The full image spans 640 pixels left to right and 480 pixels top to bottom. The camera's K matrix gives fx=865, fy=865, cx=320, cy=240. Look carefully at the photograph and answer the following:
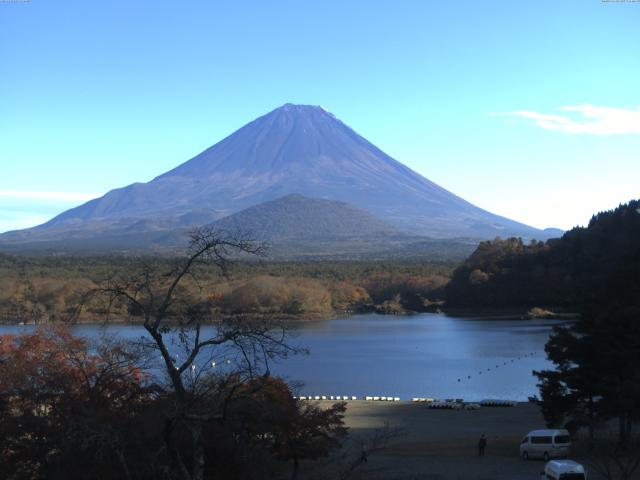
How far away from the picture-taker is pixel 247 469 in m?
7.22

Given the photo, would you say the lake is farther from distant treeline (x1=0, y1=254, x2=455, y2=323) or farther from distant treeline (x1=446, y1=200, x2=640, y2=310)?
distant treeline (x1=446, y1=200, x2=640, y2=310)

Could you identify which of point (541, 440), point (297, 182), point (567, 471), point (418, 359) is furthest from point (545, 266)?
point (297, 182)

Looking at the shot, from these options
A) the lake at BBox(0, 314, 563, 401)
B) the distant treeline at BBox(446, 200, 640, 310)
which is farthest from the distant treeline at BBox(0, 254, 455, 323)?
the lake at BBox(0, 314, 563, 401)

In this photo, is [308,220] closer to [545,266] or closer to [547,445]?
[545,266]

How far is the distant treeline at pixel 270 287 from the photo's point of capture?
4388cm

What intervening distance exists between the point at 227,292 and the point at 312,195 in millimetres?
96663

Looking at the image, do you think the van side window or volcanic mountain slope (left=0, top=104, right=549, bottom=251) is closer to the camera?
the van side window

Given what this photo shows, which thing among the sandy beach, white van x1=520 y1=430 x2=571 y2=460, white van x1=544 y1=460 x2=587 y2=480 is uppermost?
white van x1=544 y1=460 x2=587 y2=480

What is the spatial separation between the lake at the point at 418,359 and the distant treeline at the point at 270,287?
4.42 m

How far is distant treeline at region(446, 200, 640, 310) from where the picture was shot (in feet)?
148

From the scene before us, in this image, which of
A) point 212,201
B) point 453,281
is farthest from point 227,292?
point 212,201

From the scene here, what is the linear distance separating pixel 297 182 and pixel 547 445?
13812 cm

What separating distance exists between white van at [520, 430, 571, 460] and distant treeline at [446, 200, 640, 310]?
1273 inches

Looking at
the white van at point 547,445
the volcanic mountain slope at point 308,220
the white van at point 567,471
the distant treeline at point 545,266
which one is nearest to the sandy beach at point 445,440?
the white van at point 547,445
